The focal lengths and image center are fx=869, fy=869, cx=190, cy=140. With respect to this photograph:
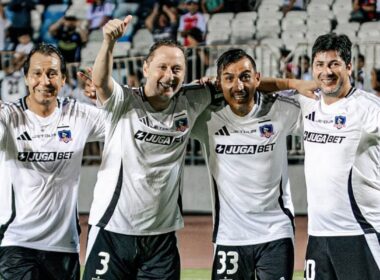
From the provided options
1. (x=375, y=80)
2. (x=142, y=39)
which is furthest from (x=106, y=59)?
(x=142, y=39)

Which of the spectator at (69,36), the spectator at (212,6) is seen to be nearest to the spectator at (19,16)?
the spectator at (69,36)

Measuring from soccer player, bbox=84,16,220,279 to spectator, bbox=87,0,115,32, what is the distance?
11636mm

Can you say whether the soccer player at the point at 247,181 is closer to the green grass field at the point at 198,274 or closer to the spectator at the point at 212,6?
the green grass field at the point at 198,274

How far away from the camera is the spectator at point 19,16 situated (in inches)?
703

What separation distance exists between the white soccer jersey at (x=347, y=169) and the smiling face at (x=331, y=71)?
0.13 meters

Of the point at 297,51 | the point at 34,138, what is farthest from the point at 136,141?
the point at 297,51

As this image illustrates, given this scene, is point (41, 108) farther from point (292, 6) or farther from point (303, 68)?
point (292, 6)

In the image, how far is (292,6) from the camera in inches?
656

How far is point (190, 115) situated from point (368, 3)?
10.4m

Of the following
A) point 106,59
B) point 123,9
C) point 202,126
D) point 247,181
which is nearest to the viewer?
point 106,59

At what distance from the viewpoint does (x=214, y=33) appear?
16.7 m

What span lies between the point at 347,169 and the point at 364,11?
413 inches

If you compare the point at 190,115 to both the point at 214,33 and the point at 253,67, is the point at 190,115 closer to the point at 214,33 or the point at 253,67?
the point at 253,67

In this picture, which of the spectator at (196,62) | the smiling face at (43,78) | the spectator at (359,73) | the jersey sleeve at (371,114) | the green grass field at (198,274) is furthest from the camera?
the spectator at (196,62)
